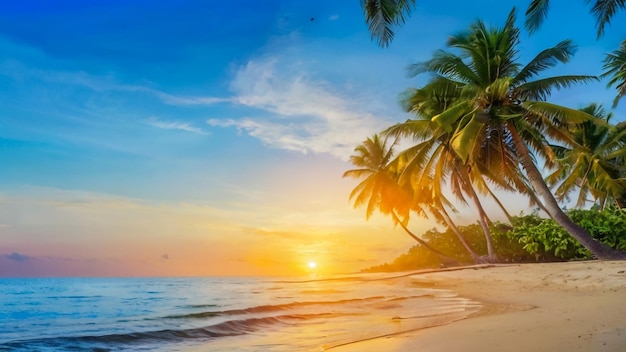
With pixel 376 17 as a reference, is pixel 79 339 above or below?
below

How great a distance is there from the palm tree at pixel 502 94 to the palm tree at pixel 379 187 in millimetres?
13026

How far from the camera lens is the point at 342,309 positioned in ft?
39.2

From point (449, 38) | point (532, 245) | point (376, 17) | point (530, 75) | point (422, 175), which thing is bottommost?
point (532, 245)

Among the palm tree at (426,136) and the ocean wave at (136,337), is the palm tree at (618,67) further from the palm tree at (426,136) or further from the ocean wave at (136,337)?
the ocean wave at (136,337)

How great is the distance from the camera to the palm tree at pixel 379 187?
3014 cm

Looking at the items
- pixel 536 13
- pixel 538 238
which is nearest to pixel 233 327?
pixel 536 13

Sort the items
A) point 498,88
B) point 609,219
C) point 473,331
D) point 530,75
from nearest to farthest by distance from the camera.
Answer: point 473,331
point 498,88
point 530,75
point 609,219

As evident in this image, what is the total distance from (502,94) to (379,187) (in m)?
15.7

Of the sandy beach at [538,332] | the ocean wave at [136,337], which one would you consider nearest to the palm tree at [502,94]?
the sandy beach at [538,332]

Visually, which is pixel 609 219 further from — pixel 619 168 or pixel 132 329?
pixel 132 329

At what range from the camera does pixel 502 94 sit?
14.9 metres

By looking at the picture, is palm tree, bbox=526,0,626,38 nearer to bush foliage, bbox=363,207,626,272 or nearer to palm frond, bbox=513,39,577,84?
palm frond, bbox=513,39,577,84

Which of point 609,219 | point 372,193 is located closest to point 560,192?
point 609,219

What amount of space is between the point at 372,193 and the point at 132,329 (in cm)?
2233
